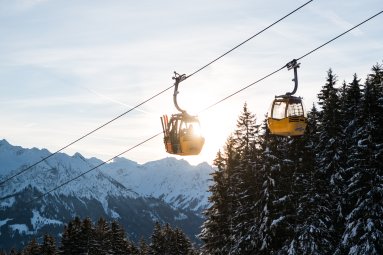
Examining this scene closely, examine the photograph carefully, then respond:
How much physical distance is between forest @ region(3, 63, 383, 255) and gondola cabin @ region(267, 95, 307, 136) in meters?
7.67

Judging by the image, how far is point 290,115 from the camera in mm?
22531

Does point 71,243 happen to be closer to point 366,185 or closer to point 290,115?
point 366,185

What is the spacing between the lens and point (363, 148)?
34.6 meters

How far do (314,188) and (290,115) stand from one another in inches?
658

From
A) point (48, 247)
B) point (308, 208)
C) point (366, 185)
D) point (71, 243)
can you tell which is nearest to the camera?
point (366, 185)

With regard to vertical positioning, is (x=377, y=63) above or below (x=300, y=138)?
above

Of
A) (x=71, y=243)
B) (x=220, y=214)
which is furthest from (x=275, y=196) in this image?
(x=71, y=243)

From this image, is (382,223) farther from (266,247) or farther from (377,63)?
(377,63)

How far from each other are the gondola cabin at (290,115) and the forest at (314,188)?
25.2 feet

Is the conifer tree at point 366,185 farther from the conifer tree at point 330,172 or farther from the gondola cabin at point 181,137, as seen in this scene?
the gondola cabin at point 181,137

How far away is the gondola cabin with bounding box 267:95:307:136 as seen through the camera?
22.4 meters

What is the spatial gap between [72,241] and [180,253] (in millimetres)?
14014

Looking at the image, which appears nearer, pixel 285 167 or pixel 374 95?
pixel 374 95

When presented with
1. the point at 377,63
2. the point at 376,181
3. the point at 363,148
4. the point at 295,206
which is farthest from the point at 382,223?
the point at 377,63
